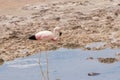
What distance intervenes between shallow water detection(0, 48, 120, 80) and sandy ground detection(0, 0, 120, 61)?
337mm

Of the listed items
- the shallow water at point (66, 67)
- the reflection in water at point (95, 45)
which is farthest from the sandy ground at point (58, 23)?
the shallow water at point (66, 67)

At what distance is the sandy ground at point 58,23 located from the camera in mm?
12438

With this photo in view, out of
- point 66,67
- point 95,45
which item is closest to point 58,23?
point 95,45

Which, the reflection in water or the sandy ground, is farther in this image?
the sandy ground

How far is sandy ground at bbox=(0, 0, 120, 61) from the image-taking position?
40.8 ft

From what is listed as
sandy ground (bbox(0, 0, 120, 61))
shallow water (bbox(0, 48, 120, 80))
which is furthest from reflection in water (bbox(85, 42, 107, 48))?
shallow water (bbox(0, 48, 120, 80))

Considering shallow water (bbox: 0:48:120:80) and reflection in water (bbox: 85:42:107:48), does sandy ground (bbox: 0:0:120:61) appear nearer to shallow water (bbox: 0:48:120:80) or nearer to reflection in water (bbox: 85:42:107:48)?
reflection in water (bbox: 85:42:107:48)

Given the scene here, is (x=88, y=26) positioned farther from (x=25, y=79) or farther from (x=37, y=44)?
(x=25, y=79)

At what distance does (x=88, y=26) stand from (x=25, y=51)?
9.12 feet

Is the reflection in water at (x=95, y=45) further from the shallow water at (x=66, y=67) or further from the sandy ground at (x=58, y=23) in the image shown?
the shallow water at (x=66, y=67)

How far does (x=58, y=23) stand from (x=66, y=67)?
4.49 m

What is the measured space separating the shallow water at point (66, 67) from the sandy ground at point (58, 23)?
337 millimetres

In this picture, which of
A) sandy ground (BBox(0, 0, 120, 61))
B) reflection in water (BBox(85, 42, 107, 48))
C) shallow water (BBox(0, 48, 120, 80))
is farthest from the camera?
sandy ground (BBox(0, 0, 120, 61))

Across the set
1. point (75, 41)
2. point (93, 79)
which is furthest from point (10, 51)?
point (93, 79)
